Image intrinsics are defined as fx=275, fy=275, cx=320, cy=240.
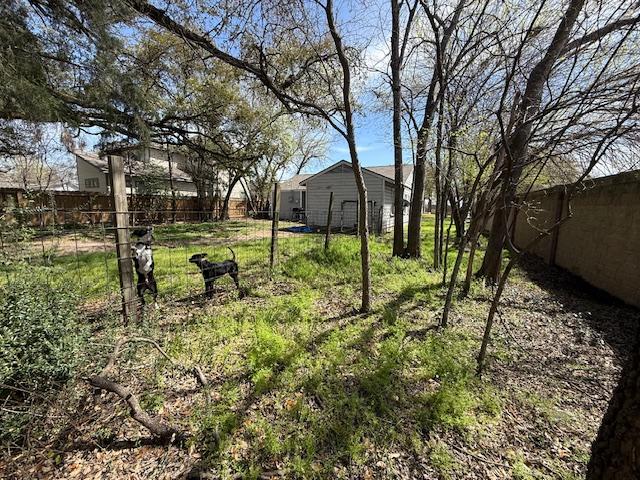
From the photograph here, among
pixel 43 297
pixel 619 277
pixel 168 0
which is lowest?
pixel 619 277

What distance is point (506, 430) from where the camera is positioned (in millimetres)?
2256

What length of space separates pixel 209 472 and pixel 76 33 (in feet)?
22.0

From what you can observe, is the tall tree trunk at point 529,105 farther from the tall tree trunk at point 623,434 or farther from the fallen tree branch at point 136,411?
the fallen tree branch at point 136,411

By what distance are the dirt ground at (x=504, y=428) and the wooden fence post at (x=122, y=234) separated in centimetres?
61

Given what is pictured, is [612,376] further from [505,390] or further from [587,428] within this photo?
[505,390]

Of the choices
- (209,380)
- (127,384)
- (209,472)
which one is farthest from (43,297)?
(209,472)

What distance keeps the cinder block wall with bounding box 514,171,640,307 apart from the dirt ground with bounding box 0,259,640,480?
144 centimetres

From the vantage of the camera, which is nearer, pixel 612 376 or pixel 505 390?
pixel 505 390

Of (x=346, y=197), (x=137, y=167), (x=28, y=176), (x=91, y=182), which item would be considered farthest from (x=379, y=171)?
(x=28, y=176)

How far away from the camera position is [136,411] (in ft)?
6.01

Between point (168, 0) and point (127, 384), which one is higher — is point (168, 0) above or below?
above

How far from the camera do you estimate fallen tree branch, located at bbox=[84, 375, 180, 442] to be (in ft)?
5.77

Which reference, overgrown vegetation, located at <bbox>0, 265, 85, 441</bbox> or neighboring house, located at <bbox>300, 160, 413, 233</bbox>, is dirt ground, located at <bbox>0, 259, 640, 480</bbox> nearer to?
overgrown vegetation, located at <bbox>0, 265, 85, 441</bbox>

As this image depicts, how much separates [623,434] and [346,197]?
14.9 metres
